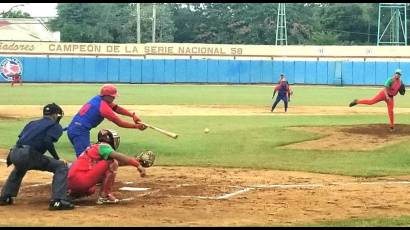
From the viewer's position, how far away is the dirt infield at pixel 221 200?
911cm

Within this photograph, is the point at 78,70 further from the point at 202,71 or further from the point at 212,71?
the point at 212,71

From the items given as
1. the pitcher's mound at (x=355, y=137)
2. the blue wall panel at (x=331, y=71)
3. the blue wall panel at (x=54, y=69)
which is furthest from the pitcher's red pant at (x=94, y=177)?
the blue wall panel at (x=331, y=71)

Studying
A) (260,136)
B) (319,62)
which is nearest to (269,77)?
(319,62)

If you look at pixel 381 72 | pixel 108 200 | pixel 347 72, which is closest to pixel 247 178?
pixel 108 200

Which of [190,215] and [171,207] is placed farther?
[171,207]

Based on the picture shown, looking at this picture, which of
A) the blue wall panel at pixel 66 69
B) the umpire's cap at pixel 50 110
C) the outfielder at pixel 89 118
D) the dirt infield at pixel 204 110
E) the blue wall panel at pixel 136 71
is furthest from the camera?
the blue wall panel at pixel 136 71

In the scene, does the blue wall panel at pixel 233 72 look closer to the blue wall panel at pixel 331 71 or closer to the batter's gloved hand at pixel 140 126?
the blue wall panel at pixel 331 71

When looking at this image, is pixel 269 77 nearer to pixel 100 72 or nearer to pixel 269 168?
pixel 100 72

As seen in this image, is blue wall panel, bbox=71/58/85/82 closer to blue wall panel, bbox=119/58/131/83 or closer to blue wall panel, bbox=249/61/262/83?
blue wall panel, bbox=119/58/131/83

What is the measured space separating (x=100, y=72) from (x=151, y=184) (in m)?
51.4

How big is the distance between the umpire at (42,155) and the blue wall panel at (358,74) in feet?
184

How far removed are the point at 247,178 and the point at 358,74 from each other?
52399 mm

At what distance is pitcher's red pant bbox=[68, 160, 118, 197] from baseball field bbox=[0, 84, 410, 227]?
0.29m

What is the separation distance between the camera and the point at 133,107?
110 ft
